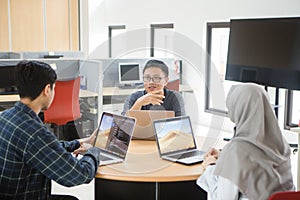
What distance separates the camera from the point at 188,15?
657 cm

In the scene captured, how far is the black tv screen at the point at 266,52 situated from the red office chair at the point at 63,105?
67.4 inches

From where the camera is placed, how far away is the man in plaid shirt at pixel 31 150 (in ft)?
5.59

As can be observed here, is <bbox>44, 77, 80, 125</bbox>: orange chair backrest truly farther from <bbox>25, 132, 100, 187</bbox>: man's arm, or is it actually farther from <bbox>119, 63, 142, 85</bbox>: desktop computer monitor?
<bbox>25, 132, 100, 187</bbox>: man's arm

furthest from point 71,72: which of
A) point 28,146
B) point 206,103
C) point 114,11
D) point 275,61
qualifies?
point 28,146

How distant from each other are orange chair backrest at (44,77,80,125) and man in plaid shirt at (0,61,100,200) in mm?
2603

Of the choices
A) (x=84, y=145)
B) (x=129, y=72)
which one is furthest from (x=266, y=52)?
(x=84, y=145)

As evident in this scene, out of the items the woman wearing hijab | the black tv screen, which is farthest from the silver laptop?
the black tv screen

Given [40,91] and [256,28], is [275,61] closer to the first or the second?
[256,28]

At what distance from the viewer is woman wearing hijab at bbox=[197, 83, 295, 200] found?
1674 mm

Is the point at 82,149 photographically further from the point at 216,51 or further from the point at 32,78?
the point at 216,51

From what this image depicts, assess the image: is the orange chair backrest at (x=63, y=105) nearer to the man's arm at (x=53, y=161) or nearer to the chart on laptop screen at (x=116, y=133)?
the chart on laptop screen at (x=116, y=133)

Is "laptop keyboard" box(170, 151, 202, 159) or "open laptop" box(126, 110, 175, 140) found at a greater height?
"open laptop" box(126, 110, 175, 140)

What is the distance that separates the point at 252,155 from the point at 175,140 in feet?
2.13

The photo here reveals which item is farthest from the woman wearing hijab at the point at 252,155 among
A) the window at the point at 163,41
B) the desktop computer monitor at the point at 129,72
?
the window at the point at 163,41
